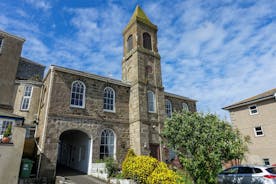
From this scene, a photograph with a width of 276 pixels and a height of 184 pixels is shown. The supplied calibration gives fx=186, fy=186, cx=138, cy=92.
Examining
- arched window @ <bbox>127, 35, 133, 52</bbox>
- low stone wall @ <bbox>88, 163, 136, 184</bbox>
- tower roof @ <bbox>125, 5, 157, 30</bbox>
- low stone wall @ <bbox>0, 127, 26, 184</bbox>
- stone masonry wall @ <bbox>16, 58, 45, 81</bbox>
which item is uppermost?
tower roof @ <bbox>125, 5, 157, 30</bbox>

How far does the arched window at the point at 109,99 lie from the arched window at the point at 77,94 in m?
2.19

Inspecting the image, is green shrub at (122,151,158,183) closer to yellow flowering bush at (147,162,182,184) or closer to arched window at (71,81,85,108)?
yellow flowering bush at (147,162,182,184)

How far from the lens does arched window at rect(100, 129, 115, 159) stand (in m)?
15.9

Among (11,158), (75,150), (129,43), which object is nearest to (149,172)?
(11,158)

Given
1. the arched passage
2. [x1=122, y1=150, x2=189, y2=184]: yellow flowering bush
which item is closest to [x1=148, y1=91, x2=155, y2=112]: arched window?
the arched passage

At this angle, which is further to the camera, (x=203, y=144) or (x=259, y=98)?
(x=259, y=98)

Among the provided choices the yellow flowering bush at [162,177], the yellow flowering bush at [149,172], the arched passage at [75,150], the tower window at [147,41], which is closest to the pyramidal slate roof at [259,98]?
the tower window at [147,41]

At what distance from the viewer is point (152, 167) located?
10758mm

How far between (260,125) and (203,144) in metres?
15.7

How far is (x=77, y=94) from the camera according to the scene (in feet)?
52.6

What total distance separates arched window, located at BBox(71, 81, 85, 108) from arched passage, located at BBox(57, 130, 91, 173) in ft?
8.86

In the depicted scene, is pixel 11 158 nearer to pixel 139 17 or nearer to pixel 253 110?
pixel 139 17

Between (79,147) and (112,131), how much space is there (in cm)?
348

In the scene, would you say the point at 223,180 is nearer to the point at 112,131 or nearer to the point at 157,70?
the point at 112,131
